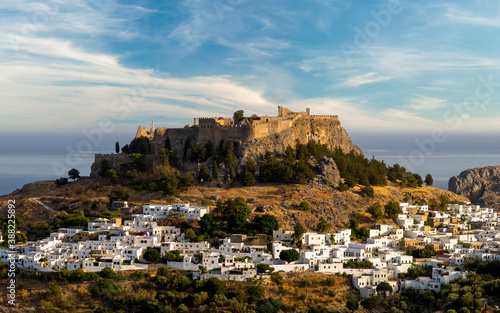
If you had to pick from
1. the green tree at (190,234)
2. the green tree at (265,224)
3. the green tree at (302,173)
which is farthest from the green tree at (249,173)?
the green tree at (190,234)

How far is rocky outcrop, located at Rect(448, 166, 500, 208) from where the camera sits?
199 feet

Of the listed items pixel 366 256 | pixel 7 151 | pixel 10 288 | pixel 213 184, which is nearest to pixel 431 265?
pixel 366 256

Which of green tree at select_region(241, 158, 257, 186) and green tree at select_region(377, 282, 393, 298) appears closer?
green tree at select_region(377, 282, 393, 298)

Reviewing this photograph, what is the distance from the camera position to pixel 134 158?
5100cm

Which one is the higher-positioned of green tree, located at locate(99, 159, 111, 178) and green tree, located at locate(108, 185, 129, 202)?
green tree, located at locate(99, 159, 111, 178)

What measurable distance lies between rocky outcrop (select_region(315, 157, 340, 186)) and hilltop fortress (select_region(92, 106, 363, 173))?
3.47 m

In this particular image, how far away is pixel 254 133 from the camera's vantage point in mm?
50000

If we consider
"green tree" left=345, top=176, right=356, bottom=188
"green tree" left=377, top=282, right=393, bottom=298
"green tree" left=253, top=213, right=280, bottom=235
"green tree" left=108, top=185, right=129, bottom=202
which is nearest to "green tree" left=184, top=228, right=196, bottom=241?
"green tree" left=253, top=213, right=280, bottom=235

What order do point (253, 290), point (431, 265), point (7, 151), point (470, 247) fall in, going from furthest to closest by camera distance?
1. point (7, 151)
2. point (470, 247)
3. point (431, 265)
4. point (253, 290)

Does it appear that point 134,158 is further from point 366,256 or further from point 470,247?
point 470,247

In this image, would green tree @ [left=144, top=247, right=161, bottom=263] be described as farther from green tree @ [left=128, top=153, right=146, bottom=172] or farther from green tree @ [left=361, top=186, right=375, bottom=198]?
green tree @ [left=361, top=186, right=375, bottom=198]

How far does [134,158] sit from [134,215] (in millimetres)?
10364

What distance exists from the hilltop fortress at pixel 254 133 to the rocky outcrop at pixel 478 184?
539 inches

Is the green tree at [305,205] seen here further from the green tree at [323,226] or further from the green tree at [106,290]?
the green tree at [106,290]
